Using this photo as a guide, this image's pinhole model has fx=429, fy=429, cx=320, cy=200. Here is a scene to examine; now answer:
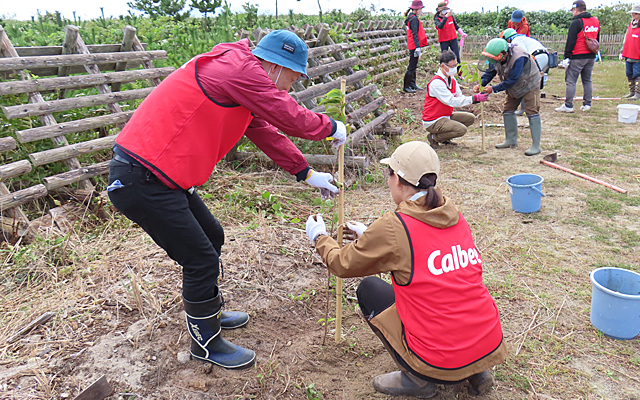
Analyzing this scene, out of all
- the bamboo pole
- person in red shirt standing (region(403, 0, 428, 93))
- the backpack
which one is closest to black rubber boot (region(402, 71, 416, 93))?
person in red shirt standing (region(403, 0, 428, 93))

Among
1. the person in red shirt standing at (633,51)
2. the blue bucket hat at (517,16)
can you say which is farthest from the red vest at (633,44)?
the blue bucket hat at (517,16)

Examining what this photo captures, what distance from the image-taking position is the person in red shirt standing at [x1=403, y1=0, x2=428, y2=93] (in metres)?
9.86

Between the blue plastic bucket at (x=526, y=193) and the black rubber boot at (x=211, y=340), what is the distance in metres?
3.35

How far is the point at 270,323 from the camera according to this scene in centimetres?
290

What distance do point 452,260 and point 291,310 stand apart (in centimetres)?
147

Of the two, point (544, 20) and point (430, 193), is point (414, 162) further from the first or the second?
point (544, 20)

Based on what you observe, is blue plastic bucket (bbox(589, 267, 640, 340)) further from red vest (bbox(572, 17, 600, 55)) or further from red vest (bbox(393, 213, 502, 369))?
red vest (bbox(572, 17, 600, 55))

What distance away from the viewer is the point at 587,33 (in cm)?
813

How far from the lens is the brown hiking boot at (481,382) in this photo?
220 centimetres

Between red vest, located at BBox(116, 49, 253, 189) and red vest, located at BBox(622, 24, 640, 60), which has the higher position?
red vest, located at BBox(622, 24, 640, 60)

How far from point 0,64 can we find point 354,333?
434cm

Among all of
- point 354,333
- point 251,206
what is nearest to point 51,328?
point 354,333

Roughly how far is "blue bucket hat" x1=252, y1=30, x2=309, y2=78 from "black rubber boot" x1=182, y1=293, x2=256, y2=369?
1.34 meters

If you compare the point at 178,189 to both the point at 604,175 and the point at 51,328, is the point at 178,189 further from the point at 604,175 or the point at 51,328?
the point at 604,175
